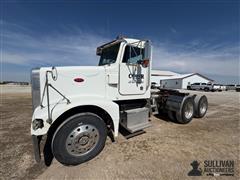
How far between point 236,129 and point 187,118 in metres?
1.63

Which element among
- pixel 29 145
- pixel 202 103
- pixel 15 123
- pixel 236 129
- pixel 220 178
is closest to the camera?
pixel 220 178

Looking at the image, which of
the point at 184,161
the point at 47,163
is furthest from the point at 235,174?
the point at 47,163

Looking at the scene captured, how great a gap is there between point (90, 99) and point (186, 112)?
14.1ft

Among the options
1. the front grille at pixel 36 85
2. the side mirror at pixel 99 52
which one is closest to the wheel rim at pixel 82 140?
the front grille at pixel 36 85

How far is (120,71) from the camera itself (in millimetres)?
3684

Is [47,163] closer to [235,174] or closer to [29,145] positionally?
[29,145]

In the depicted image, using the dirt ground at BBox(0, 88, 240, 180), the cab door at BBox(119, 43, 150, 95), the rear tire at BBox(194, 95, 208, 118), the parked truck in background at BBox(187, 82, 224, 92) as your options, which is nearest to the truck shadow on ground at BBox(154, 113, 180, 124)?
the dirt ground at BBox(0, 88, 240, 180)

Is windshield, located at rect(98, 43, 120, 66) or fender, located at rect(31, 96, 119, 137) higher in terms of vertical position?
windshield, located at rect(98, 43, 120, 66)

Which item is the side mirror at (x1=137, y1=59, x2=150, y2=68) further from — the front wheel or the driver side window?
the front wheel

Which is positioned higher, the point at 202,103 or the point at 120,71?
the point at 120,71

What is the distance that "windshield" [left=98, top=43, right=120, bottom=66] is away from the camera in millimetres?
3821

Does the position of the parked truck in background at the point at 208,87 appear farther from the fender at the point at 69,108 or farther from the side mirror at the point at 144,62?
the fender at the point at 69,108

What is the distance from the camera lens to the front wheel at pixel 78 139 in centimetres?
276

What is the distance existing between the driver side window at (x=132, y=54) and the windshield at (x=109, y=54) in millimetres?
280
